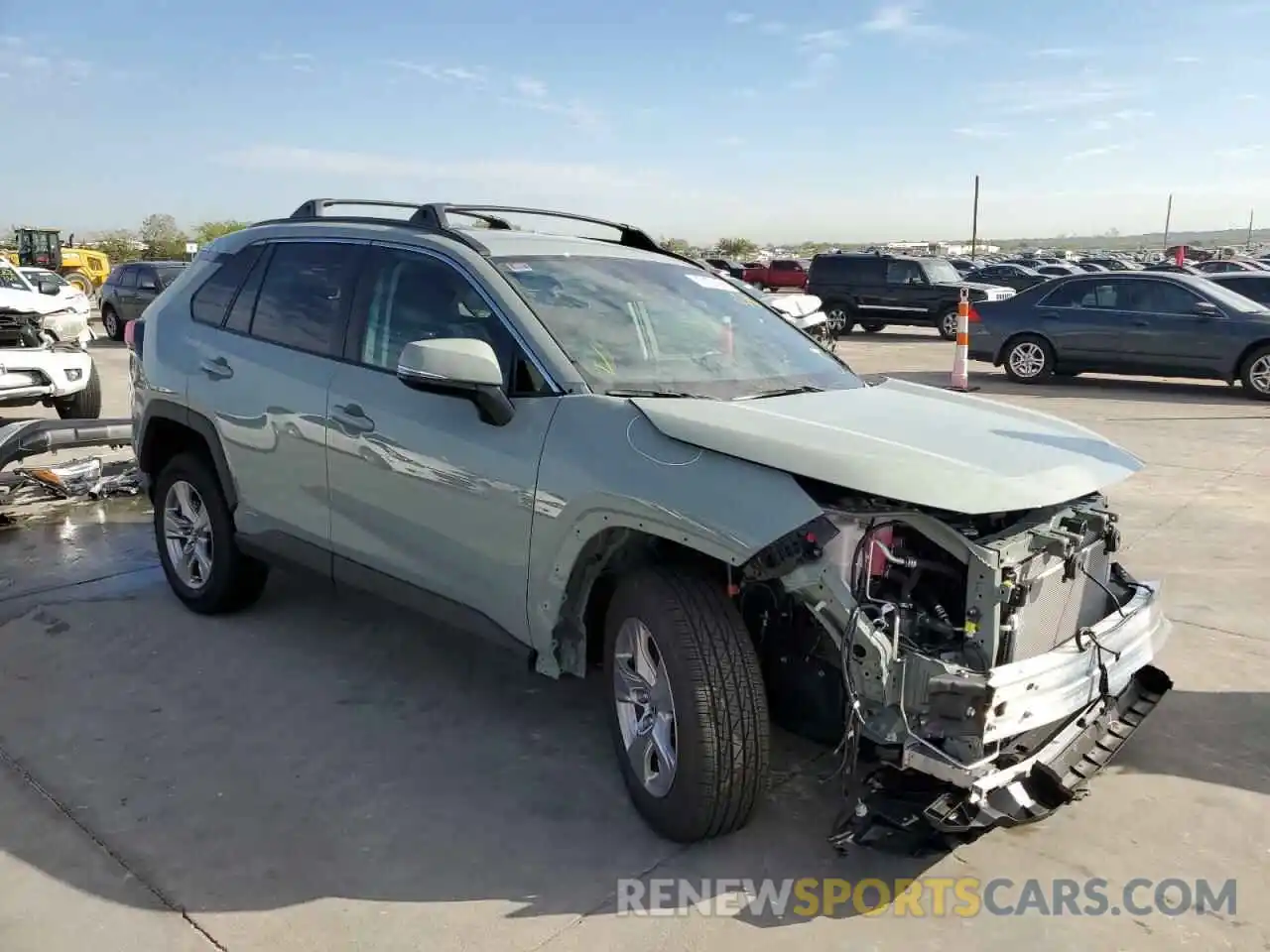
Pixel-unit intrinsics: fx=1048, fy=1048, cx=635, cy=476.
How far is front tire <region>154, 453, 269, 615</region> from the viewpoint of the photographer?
189 inches

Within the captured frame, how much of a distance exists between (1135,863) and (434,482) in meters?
2.51

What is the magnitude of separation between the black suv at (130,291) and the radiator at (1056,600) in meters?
20.6

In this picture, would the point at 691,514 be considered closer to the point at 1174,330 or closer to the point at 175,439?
the point at 175,439

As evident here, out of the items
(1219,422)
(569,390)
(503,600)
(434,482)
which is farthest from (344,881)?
(1219,422)

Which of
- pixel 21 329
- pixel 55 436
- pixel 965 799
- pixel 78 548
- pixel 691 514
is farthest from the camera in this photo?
pixel 21 329

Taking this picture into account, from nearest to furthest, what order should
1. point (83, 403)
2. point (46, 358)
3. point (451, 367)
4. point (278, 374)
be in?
point (451, 367) < point (278, 374) < point (46, 358) < point (83, 403)

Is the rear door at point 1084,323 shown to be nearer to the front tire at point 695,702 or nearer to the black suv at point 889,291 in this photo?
the black suv at point 889,291

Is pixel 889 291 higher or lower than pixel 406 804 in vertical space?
higher

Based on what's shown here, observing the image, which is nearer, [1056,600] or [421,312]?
[1056,600]

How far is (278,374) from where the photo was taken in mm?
4359

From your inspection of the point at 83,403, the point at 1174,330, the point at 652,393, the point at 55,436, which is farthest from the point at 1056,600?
the point at 1174,330

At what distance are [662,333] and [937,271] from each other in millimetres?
19253

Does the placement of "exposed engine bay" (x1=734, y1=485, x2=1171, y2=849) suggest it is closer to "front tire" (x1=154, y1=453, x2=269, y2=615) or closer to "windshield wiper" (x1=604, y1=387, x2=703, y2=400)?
"windshield wiper" (x1=604, y1=387, x2=703, y2=400)

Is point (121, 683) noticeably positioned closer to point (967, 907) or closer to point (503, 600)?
point (503, 600)
